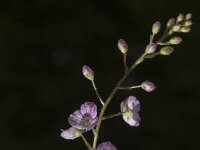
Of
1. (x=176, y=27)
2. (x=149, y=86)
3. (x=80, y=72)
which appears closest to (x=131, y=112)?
(x=149, y=86)

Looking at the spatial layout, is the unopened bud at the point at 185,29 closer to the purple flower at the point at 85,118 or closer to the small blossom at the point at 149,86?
the small blossom at the point at 149,86

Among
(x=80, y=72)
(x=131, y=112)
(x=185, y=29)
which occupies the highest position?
(x=185, y=29)

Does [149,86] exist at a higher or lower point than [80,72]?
higher

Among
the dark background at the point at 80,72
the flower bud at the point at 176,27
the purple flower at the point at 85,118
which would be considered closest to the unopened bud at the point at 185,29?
the flower bud at the point at 176,27

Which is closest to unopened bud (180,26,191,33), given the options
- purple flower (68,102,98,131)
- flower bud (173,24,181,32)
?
flower bud (173,24,181,32)

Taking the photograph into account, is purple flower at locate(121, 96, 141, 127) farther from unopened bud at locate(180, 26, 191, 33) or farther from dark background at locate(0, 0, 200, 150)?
dark background at locate(0, 0, 200, 150)

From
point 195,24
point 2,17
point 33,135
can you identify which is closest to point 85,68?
point 33,135

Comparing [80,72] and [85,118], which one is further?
[80,72]

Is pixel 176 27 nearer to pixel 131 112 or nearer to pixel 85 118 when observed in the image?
pixel 131 112
